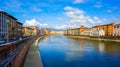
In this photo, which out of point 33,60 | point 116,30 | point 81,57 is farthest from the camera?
point 116,30

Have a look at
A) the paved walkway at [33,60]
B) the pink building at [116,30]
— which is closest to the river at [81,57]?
the paved walkway at [33,60]

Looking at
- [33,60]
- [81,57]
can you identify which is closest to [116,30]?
[81,57]

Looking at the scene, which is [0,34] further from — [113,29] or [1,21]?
[113,29]

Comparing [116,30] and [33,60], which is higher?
[116,30]

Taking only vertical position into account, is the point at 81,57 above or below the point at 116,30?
below

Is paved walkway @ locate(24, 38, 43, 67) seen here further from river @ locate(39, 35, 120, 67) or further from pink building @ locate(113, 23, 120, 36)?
pink building @ locate(113, 23, 120, 36)

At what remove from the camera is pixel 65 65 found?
71.8 ft

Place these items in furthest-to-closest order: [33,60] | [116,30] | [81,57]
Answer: [116,30] → [81,57] → [33,60]

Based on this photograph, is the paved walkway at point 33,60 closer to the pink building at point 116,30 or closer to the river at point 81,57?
the river at point 81,57

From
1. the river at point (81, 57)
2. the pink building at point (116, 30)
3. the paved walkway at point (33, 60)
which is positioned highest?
the pink building at point (116, 30)

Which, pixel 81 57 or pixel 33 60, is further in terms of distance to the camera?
pixel 81 57

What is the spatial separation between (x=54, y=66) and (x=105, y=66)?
6.52 metres

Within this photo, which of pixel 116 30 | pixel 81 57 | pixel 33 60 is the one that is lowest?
pixel 81 57

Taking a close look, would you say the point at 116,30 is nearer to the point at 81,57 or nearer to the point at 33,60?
the point at 81,57
